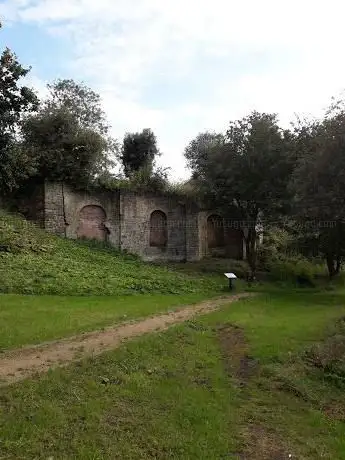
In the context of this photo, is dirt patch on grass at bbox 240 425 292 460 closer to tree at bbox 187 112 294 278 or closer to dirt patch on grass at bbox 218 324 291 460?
dirt patch on grass at bbox 218 324 291 460

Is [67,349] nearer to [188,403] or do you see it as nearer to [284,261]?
[188,403]

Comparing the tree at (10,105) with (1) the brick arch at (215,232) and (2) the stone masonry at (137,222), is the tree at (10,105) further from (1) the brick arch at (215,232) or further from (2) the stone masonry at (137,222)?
(1) the brick arch at (215,232)

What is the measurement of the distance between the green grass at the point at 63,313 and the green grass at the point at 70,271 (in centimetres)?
97

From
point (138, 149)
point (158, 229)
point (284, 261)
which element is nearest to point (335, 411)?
A: point (284, 261)

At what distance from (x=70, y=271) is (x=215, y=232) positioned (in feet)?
49.8

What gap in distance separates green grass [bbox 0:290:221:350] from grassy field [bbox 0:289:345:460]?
1980mm

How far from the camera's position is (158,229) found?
30.3 metres

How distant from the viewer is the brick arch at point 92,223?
2778cm

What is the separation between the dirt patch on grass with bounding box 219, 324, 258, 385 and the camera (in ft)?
29.4

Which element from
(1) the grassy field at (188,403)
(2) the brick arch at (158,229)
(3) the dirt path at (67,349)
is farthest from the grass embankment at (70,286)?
(2) the brick arch at (158,229)

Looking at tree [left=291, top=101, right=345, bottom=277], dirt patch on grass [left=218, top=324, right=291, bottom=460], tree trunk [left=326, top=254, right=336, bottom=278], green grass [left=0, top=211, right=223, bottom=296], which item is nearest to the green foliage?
tree trunk [left=326, top=254, right=336, bottom=278]

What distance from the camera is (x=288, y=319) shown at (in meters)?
14.1

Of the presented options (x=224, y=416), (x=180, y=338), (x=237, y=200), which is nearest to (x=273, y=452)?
(x=224, y=416)

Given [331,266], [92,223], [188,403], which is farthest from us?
[92,223]
